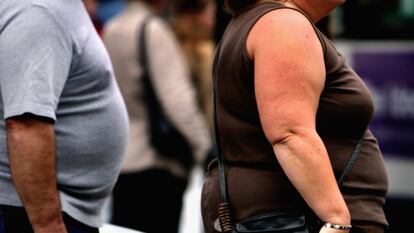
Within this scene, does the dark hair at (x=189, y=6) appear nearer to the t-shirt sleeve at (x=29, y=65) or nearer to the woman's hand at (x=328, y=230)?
the t-shirt sleeve at (x=29, y=65)

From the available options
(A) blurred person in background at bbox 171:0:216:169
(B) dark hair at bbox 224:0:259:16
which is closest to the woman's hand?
(B) dark hair at bbox 224:0:259:16

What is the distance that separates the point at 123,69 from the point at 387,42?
10.3ft

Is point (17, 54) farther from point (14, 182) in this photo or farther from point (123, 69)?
point (123, 69)

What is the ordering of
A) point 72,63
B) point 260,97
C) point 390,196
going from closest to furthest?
point 260,97
point 72,63
point 390,196

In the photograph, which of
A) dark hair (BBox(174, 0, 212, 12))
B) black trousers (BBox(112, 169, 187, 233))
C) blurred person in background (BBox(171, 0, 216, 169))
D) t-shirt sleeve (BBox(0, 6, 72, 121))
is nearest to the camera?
t-shirt sleeve (BBox(0, 6, 72, 121))

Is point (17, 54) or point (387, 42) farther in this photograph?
point (387, 42)

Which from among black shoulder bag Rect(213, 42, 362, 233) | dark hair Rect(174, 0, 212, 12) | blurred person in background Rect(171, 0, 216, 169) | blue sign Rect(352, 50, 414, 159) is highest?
black shoulder bag Rect(213, 42, 362, 233)

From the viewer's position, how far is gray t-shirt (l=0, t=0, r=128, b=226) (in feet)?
9.67

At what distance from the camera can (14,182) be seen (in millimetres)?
2963

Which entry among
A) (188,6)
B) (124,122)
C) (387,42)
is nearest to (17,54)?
(124,122)

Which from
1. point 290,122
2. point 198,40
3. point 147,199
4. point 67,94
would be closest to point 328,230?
point 290,122

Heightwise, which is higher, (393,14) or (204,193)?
(204,193)

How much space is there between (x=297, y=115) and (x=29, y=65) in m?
0.77

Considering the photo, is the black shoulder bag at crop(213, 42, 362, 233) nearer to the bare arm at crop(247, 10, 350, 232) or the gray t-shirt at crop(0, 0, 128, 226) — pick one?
the bare arm at crop(247, 10, 350, 232)
